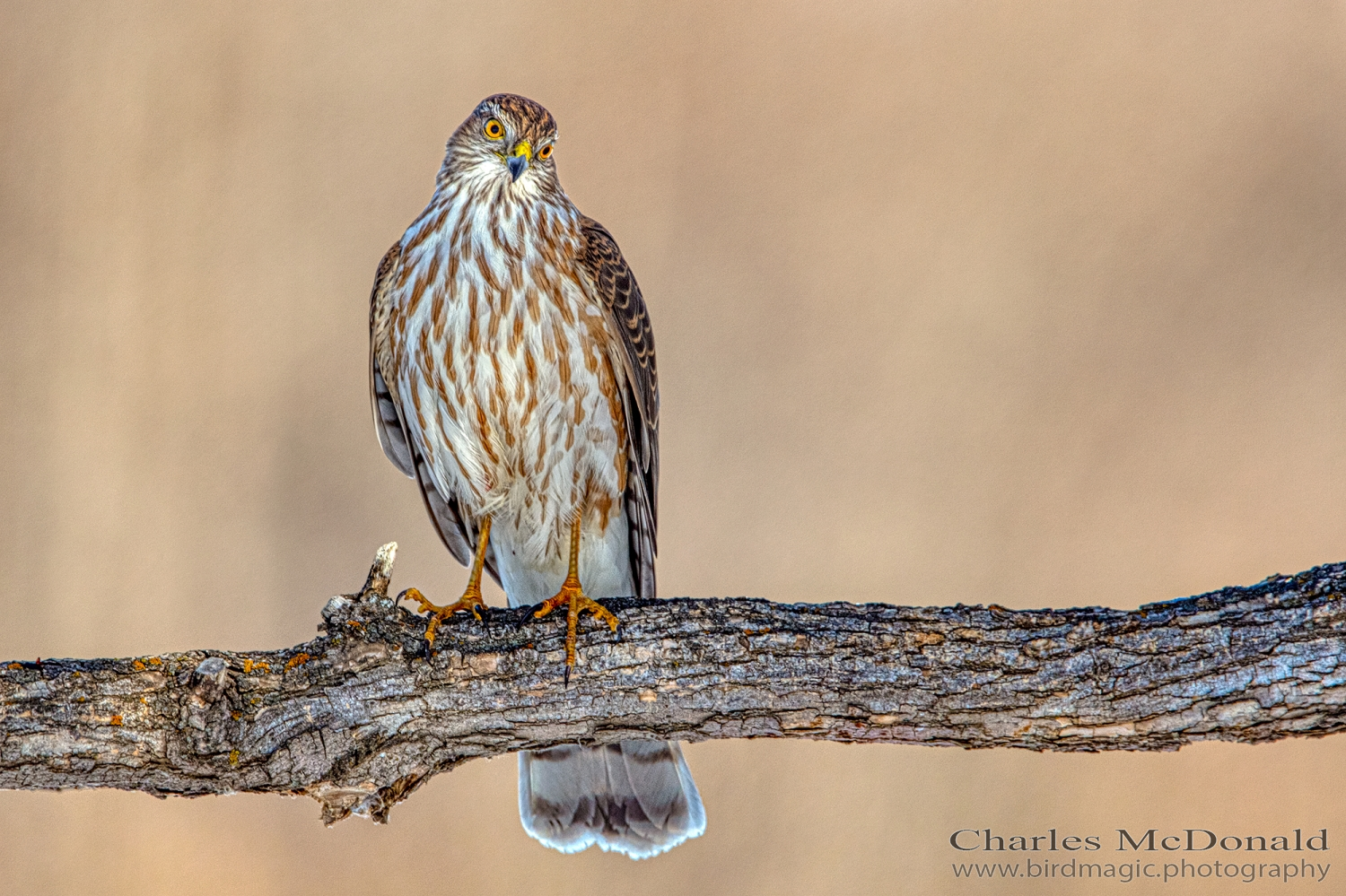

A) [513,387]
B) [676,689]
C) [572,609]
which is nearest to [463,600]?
[572,609]

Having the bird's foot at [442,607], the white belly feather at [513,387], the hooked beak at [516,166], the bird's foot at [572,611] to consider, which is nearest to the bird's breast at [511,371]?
the white belly feather at [513,387]

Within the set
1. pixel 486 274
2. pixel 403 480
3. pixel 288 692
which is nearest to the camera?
pixel 288 692

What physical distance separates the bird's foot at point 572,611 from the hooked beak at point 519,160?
43.3 inches

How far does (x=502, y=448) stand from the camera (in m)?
3.14

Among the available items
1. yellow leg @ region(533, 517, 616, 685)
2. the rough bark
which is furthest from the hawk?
the rough bark

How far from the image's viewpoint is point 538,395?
3059 mm

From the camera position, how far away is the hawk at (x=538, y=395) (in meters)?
3.00

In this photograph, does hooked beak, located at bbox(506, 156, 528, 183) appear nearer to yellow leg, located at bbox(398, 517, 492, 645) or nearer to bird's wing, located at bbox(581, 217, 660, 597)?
bird's wing, located at bbox(581, 217, 660, 597)

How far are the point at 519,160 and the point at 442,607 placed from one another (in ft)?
3.92

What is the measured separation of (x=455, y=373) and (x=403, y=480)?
1.73 metres

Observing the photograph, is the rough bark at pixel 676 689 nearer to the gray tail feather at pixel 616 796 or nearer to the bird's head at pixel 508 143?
the gray tail feather at pixel 616 796

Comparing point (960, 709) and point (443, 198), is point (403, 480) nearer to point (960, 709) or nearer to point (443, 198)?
point (443, 198)

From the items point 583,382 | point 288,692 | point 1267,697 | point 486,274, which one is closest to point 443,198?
point 486,274

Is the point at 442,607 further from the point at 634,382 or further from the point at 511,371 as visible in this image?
the point at 634,382
